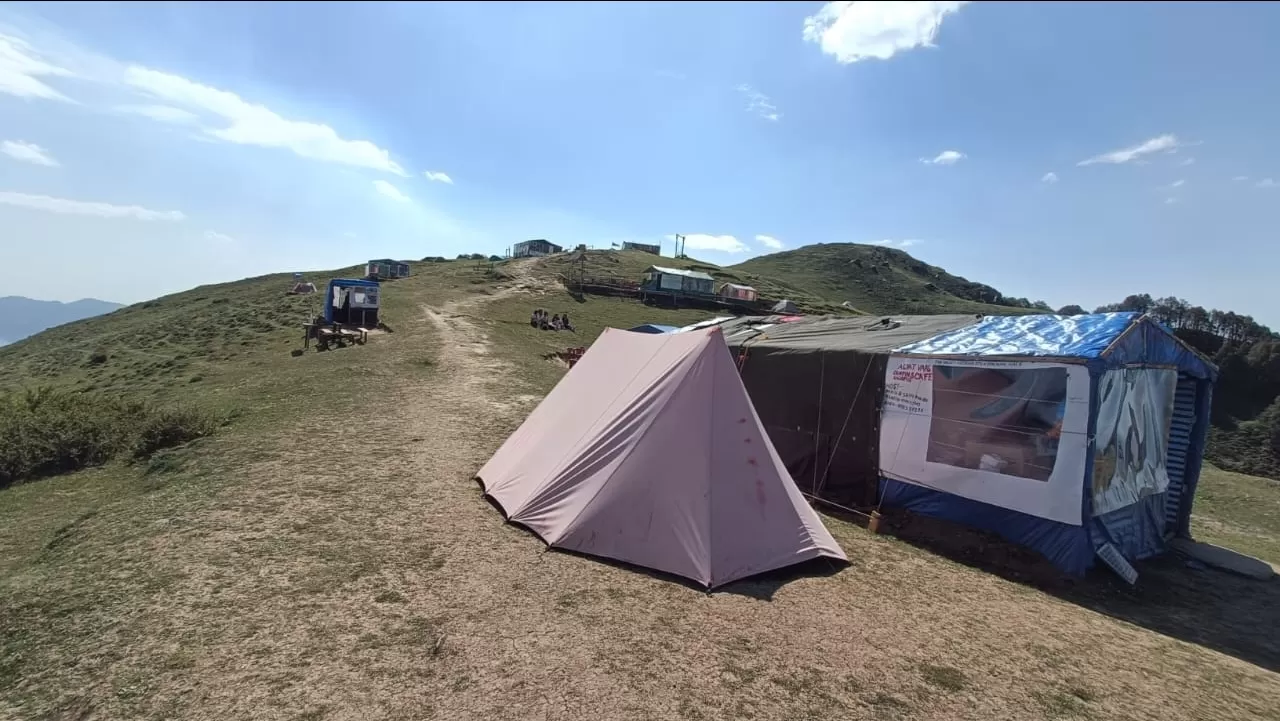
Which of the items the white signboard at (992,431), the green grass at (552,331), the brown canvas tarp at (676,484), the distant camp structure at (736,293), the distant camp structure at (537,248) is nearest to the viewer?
the brown canvas tarp at (676,484)

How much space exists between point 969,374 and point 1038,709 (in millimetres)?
4584

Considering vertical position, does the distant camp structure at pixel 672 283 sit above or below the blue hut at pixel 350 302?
above

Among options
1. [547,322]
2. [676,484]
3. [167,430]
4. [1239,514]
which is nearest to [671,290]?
[547,322]

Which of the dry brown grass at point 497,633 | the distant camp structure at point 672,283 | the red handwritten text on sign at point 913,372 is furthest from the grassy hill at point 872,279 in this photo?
the dry brown grass at point 497,633

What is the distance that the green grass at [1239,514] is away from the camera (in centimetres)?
917

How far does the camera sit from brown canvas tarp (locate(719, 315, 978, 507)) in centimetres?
883

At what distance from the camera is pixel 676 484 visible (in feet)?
19.4

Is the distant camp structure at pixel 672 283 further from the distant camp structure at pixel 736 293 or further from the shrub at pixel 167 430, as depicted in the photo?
the shrub at pixel 167 430

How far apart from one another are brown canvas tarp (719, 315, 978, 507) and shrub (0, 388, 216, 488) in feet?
32.3

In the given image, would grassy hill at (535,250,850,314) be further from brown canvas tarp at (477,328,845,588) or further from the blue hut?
brown canvas tarp at (477,328,845,588)

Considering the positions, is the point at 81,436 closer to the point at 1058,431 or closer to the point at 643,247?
the point at 1058,431

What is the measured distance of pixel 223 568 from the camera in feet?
16.6

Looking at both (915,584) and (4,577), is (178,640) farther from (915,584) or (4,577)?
(915,584)

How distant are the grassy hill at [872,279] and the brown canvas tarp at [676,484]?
240ft
